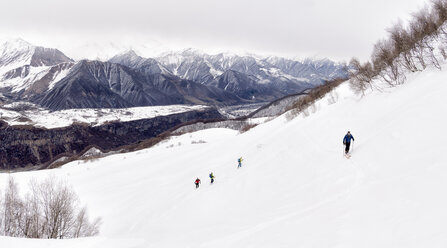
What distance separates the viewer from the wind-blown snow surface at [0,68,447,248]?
9641 millimetres

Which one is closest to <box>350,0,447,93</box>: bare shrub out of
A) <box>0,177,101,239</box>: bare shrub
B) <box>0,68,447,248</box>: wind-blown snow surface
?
<box>0,68,447,248</box>: wind-blown snow surface

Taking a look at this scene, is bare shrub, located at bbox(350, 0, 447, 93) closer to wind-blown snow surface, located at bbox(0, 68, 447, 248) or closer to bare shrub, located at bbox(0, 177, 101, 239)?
wind-blown snow surface, located at bbox(0, 68, 447, 248)

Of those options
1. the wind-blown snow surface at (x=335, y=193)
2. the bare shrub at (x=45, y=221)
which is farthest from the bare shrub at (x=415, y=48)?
the bare shrub at (x=45, y=221)

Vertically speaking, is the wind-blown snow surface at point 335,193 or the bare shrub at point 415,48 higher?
the bare shrub at point 415,48

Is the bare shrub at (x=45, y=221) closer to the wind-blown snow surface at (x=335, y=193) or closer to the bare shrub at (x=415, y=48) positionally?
the wind-blown snow surface at (x=335, y=193)

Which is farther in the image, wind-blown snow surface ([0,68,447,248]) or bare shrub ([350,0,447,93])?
bare shrub ([350,0,447,93])

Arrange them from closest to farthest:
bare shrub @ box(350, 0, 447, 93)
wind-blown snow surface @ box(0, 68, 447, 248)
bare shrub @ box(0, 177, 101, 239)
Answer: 1. wind-blown snow surface @ box(0, 68, 447, 248)
2. bare shrub @ box(350, 0, 447, 93)
3. bare shrub @ box(0, 177, 101, 239)

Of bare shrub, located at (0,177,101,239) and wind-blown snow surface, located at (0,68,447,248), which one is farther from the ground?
wind-blown snow surface, located at (0,68,447,248)

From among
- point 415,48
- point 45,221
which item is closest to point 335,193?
point 415,48

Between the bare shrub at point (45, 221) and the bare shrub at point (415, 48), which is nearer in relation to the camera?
the bare shrub at point (415, 48)

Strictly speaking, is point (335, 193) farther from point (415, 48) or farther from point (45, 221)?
point (45, 221)

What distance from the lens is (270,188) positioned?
21141 mm

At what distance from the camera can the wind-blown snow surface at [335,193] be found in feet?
31.6

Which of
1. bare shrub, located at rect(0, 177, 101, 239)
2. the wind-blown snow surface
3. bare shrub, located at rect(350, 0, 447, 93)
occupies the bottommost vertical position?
bare shrub, located at rect(0, 177, 101, 239)
